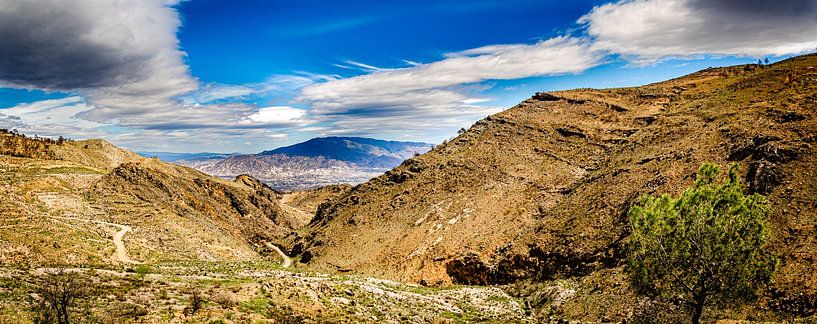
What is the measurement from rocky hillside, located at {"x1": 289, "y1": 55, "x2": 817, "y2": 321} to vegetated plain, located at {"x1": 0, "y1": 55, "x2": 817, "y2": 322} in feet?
0.60

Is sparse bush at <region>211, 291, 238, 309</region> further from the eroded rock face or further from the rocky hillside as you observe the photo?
the eroded rock face

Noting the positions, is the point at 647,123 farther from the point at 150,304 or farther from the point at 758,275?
the point at 150,304

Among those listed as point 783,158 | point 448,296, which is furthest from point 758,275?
point 448,296

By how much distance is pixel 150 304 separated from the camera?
1736 centimetres

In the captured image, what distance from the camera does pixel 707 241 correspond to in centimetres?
1780

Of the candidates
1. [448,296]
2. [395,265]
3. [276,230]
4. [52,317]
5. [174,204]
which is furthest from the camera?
[276,230]

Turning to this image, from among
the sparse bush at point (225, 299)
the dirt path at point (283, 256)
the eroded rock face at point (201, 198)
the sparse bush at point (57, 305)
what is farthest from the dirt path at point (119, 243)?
the sparse bush at point (57, 305)

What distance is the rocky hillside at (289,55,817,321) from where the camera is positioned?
91.6 feet

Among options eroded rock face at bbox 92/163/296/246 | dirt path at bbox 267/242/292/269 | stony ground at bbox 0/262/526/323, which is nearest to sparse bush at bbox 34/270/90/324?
stony ground at bbox 0/262/526/323

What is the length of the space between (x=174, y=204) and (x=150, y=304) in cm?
5124

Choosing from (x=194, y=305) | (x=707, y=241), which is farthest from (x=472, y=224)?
(x=194, y=305)

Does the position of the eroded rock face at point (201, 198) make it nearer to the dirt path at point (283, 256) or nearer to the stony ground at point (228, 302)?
the dirt path at point (283, 256)

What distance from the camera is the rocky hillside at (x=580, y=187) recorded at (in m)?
27.9

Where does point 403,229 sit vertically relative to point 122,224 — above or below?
below
